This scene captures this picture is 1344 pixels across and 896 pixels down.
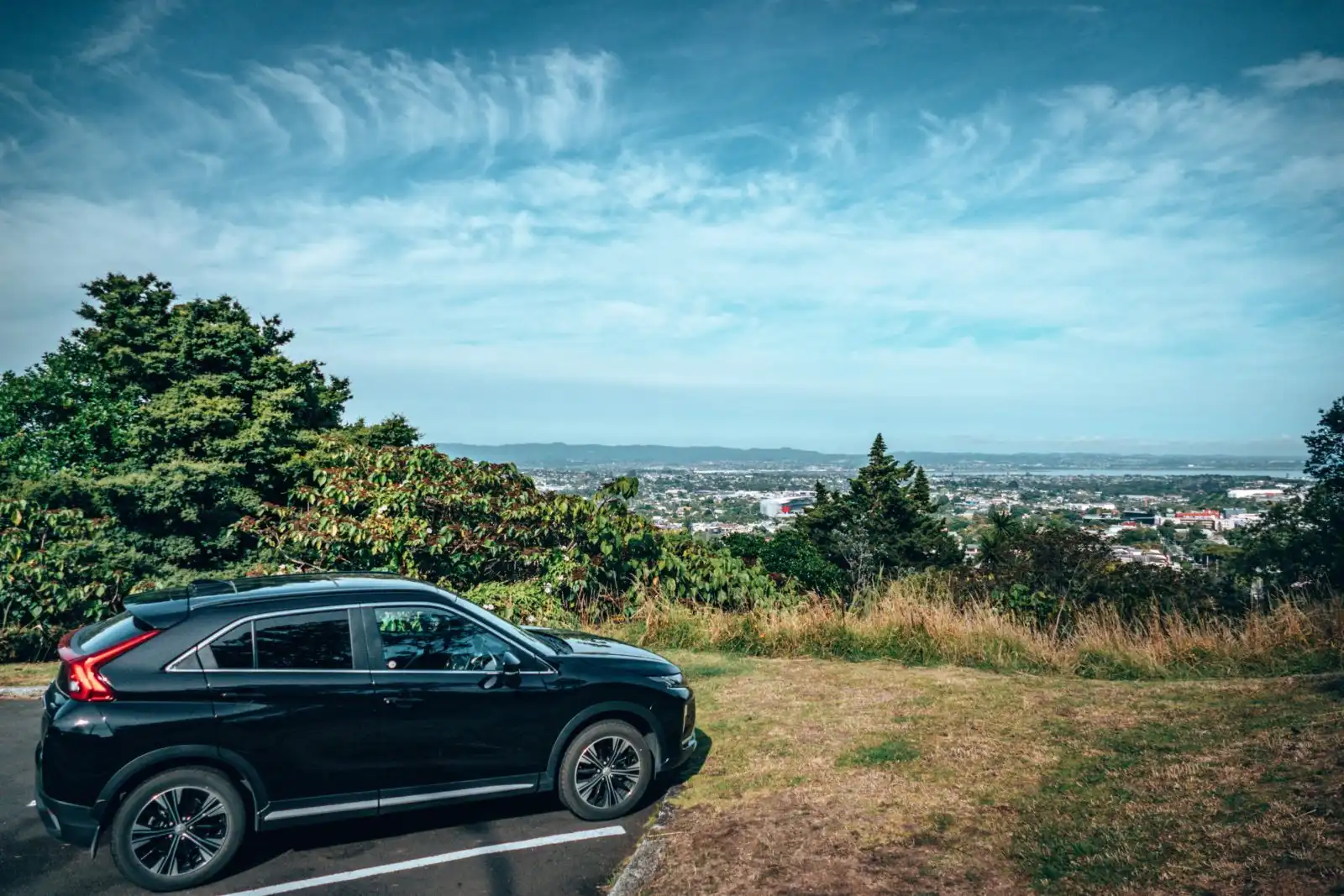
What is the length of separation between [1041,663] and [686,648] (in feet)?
14.6

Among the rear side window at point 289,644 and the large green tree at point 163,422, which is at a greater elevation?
the large green tree at point 163,422

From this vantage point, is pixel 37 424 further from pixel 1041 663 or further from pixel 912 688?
pixel 1041 663

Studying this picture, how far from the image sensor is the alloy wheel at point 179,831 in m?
4.60

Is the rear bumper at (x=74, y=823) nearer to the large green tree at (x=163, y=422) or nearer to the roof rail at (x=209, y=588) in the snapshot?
the roof rail at (x=209, y=588)

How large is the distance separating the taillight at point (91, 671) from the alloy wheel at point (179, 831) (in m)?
0.67

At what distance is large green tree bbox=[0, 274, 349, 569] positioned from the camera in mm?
13430

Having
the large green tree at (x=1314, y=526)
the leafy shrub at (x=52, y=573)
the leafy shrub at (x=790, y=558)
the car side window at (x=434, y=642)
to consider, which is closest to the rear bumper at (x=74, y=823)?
the car side window at (x=434, y=642)

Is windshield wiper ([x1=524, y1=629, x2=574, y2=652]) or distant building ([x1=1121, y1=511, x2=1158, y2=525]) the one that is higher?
windshield wiper ([x1=524, y1=629, x2=574, y2=652])

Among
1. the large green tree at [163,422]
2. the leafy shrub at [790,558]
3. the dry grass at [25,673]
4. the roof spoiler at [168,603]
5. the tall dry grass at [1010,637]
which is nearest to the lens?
the roof spoiler at [168,603]

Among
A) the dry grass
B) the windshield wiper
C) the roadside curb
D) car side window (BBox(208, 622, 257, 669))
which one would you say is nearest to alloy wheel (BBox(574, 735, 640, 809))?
the roadside curb

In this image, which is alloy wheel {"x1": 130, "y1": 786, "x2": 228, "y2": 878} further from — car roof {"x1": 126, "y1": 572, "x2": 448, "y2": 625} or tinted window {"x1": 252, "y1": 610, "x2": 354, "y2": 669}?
car roof {"x1": 126, "y1": 572, "x2": 448, "y2": 625}

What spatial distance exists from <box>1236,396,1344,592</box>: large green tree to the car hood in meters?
24.2

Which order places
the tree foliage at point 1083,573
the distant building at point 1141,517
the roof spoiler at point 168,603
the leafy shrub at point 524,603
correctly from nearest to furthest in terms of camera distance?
the roof spoiler at point 168,603 → the leafy shrub at point 524,603 → the tree foliage at point 1083,573 → the distant building at point 1141,517

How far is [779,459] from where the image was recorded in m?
137
